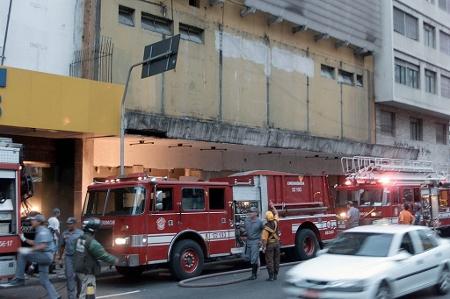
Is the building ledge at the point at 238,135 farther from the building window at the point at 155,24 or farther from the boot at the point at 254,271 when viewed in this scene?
the boot at the point at 254,271

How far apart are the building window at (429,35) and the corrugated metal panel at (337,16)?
612 cm

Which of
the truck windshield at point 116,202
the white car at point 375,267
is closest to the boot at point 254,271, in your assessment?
the truck windshield at point 116,202

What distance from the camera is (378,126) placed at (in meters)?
33.6

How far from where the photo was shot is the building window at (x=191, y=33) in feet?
74.5

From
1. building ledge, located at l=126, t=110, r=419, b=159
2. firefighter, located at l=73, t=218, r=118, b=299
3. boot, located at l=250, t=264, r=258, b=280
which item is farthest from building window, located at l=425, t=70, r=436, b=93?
firefighter, located at l=73, t=218, r=118, b=299

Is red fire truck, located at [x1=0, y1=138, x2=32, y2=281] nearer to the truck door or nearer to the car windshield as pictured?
the truck door

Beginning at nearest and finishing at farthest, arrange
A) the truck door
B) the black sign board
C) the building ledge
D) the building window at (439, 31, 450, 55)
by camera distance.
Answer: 1. the truck door
2. the black sign board
3. the building ledge
4. the building window at (439, 31, 450, 55)

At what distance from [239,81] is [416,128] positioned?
1773 centimetres

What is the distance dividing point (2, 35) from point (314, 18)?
15703 mm

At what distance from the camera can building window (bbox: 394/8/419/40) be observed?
34513 mm

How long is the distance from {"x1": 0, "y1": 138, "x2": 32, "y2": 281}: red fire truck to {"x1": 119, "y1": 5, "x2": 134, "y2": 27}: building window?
10769 millimetres

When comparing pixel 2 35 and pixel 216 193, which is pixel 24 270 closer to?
pixel 216 193

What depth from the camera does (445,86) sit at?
128 feet

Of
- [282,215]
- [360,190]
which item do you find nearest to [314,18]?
[360,190]
